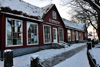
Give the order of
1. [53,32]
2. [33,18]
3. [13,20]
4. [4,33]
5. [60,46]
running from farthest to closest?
[53,32] < [60,46] < [33,18] < [13,20] < [4,33]

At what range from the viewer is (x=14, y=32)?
7.10 meters

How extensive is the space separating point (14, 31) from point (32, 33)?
6.52 ft

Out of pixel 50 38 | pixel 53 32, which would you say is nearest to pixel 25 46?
pixel 50 38

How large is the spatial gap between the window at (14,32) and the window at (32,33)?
90 cm

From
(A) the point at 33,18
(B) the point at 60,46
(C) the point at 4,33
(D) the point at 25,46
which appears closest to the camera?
(C) the point at 4,33

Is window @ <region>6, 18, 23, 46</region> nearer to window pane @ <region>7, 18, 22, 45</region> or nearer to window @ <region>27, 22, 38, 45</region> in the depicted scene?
window pane @ <region>7, 18, 22, 45</region>

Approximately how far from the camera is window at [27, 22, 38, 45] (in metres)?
8.32

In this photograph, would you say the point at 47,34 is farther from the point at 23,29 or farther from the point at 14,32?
the point at 14,32

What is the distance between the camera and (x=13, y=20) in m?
7.08

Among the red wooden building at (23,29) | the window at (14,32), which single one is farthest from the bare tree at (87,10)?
the window at (14,32)

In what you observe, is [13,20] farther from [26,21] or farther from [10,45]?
[10,45]

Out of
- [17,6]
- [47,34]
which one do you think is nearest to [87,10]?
[47,34]

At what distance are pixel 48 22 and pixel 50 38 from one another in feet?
6.91

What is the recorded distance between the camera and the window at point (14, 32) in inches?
265
